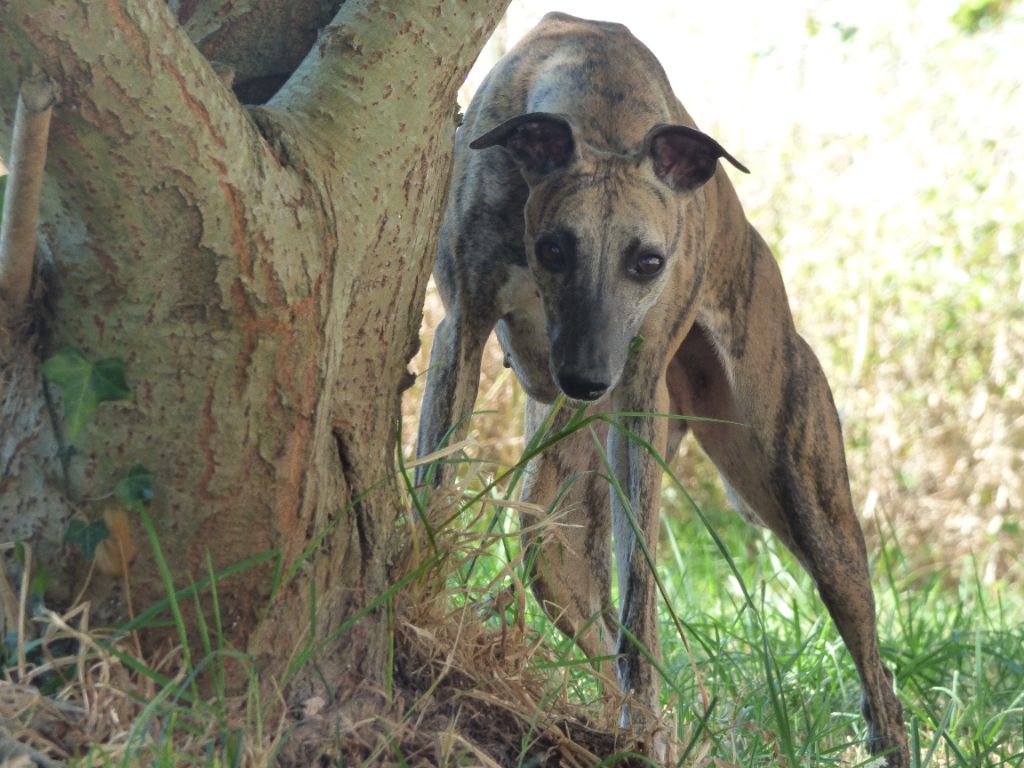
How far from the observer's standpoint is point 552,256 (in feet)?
10.3

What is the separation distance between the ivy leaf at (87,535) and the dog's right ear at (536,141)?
Result: 1.45 meters

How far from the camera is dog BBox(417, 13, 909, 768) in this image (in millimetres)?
3156

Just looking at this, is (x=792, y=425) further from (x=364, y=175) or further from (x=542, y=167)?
(x=364, y=175)

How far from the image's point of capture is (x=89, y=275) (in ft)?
6.20

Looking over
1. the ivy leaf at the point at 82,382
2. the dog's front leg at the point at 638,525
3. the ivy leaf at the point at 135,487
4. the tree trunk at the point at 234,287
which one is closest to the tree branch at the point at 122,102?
the tree trunk at the point at 234,287

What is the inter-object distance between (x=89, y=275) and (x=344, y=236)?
0.42 meters

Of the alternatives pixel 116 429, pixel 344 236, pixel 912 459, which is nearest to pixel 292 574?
pixel 116 429

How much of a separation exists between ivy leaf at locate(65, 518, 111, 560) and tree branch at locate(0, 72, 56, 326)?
1.18 ft

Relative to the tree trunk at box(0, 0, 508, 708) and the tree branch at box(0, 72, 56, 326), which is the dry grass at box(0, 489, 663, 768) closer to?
the tree trunk at box(0, 0, 508, 708)

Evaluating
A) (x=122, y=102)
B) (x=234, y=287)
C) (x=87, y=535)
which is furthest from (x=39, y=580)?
(x=122, y=102)

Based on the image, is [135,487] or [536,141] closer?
[135,487]

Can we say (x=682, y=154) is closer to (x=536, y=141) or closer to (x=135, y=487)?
(x=536, y=141)

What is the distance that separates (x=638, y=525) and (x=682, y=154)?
39.1 inches

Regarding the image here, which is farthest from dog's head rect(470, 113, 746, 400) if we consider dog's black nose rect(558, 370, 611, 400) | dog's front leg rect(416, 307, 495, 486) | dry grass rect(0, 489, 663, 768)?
dry grass rect(0, 489, 663, 768)
